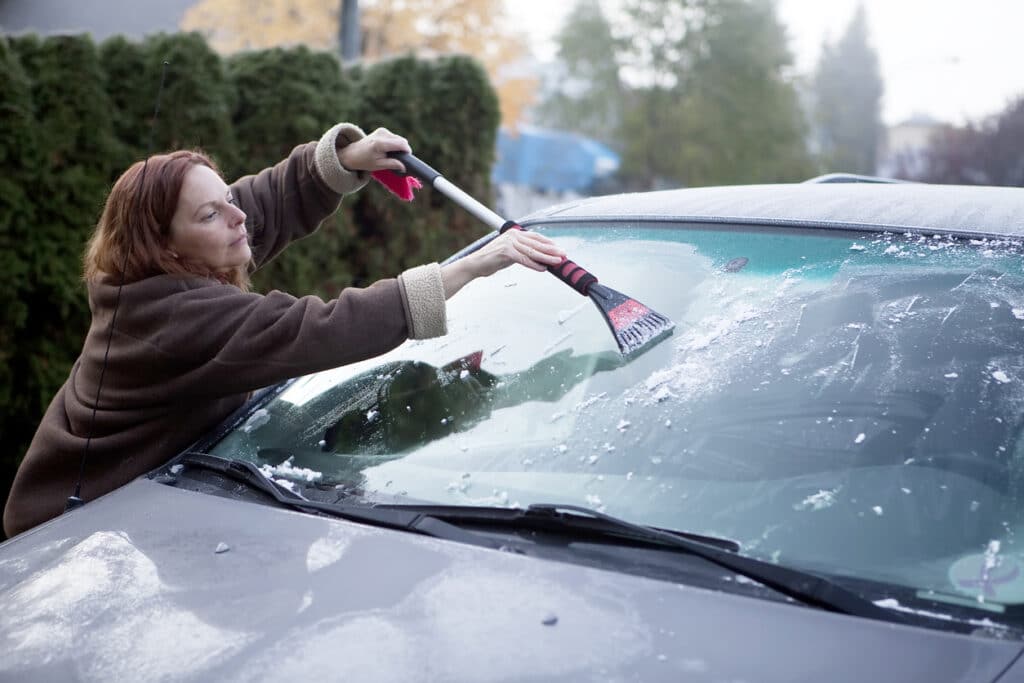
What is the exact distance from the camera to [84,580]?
1639 millimetres

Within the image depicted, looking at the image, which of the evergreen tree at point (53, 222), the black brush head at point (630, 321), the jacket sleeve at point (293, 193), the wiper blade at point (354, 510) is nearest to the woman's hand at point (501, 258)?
the black brush head at point (630, 321)

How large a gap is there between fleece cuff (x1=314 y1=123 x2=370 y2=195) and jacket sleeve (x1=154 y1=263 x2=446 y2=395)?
0.66m

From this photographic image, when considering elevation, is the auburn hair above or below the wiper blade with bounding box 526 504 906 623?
above

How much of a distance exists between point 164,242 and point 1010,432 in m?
1.59

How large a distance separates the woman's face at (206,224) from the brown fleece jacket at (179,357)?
118 mm

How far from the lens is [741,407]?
68.4 inches

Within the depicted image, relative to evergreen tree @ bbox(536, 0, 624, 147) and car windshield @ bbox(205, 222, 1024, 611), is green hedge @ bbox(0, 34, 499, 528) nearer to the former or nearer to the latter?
car windshield @ bbox(205, 222, 1024, 611)

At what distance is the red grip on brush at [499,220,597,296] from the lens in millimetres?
2045

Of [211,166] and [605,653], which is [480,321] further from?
[605,653]

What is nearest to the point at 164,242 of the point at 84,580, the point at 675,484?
the point at 84,580

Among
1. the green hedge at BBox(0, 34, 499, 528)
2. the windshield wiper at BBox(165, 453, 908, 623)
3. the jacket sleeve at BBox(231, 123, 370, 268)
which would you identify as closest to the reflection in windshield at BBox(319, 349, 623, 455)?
the windshield wiper at BBox(165, 453, 908, 623)

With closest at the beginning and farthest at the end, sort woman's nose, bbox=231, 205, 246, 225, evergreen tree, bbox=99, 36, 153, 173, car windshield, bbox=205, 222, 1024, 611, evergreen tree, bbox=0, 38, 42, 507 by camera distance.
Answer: car windshield, bbox=205, 222, 1024, 611
woman's nose, bbox=231, 205, 246, 225
evergreen tree, bbox=0, 38, 42, 507
evergreen tree, bbox=99, 36, 153, 173

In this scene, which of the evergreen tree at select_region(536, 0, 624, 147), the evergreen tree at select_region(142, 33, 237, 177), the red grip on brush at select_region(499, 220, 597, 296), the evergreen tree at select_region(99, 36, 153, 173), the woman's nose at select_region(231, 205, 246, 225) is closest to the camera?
the red grip on brush at select_region(499, 220, 597, 296)

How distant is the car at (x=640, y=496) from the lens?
4.37ft
